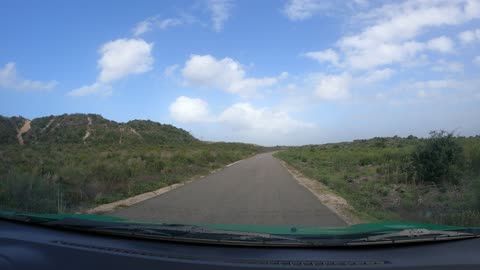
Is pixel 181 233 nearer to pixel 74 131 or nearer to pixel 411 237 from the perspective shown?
pixel 411 237

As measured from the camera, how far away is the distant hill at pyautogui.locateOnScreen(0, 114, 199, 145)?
73938mm

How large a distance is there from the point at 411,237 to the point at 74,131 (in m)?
81.9

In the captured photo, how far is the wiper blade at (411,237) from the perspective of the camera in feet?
12.2

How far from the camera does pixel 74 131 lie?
7925cm

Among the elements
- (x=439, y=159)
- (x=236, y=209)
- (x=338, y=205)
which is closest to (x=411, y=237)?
(x=236, y=209)

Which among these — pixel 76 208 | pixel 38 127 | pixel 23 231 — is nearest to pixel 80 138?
pixel 38 127

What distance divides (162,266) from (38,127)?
8753cm

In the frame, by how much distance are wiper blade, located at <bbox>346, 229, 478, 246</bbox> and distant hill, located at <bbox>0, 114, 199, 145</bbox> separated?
237 feet

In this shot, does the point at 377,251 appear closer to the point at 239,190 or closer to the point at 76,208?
the point at 76,208

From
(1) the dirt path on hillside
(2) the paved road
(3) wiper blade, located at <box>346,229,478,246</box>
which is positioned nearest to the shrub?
(2) the paved road

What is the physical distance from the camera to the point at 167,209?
11195 mm

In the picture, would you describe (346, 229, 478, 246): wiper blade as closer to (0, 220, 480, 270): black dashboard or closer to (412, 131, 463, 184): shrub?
(0, 220, 480, 270): black dashboard

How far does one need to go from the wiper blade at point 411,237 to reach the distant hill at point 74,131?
7214 cm

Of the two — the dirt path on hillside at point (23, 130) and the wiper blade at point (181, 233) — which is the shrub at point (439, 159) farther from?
the dirt path on hillside at point (23, 130)
